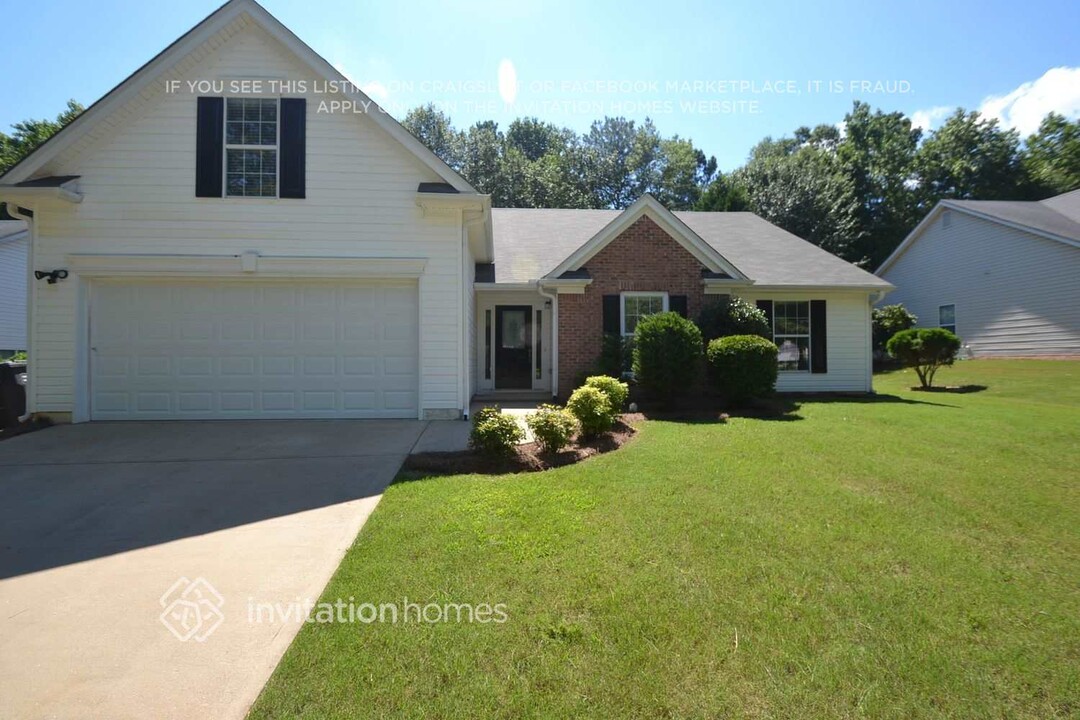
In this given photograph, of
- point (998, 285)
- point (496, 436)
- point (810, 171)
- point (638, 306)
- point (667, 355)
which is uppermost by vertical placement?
point (810, 171)

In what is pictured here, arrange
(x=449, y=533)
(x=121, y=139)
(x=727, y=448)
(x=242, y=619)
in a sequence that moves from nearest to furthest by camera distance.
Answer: (x=242, y=619) < (x=449, y=533) < (x=727, y=448) < (x=121, y=139)

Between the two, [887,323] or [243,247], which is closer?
[243,247]

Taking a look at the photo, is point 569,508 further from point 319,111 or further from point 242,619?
point 319,111

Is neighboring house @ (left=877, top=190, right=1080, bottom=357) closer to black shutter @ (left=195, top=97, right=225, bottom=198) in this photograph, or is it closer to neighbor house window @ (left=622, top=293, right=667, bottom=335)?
neighbor house window @ (left=622, top=293, right=667, bottom=335)

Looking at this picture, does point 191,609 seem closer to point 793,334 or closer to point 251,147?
point 251,147

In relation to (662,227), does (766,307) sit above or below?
below

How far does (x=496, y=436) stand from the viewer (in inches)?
239

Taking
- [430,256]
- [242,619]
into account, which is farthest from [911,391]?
[242,619]

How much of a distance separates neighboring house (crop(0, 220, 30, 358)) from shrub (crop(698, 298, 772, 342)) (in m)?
23.6

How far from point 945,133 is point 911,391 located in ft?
102

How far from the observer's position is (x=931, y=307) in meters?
22.6

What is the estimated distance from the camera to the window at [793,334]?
44.4ft

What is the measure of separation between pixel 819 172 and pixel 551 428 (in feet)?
102

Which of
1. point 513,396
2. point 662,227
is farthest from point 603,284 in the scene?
point 513,396
